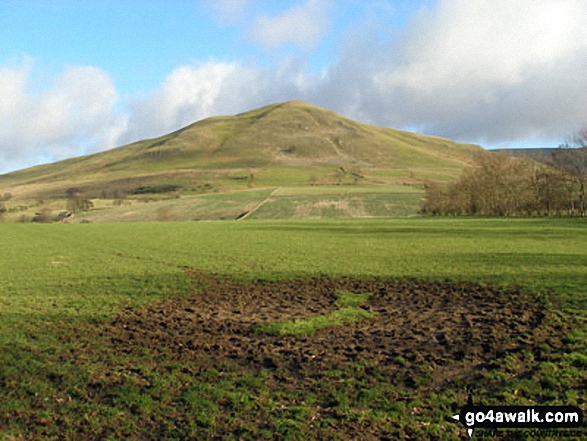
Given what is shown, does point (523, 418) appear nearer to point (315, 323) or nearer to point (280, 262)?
point (315, 323)

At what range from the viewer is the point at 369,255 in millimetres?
32781

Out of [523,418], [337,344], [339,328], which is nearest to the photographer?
[523,418]

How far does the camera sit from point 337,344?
12.9 meters

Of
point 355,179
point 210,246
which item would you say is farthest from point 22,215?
point 355,179

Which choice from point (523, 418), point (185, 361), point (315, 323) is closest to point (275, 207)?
point (315, 323)

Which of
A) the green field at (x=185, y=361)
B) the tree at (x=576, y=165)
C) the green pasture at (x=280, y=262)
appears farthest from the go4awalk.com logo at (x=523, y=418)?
the tree at (x=576, y=165)

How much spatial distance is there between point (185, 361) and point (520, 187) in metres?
78.4

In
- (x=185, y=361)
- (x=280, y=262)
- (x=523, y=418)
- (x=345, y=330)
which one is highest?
(x=280, y=262)

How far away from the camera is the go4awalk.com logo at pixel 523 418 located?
8000 millimetres

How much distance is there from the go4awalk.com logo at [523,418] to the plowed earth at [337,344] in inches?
23.3

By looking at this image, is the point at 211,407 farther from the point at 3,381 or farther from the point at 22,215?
the point at 22,215

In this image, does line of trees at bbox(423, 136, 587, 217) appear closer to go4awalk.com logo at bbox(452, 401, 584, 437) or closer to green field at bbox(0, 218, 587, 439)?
green field at bbox(0, 218, 587, 439)

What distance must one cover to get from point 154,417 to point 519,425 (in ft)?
21.6

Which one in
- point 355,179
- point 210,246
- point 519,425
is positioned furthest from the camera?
point 355,179
